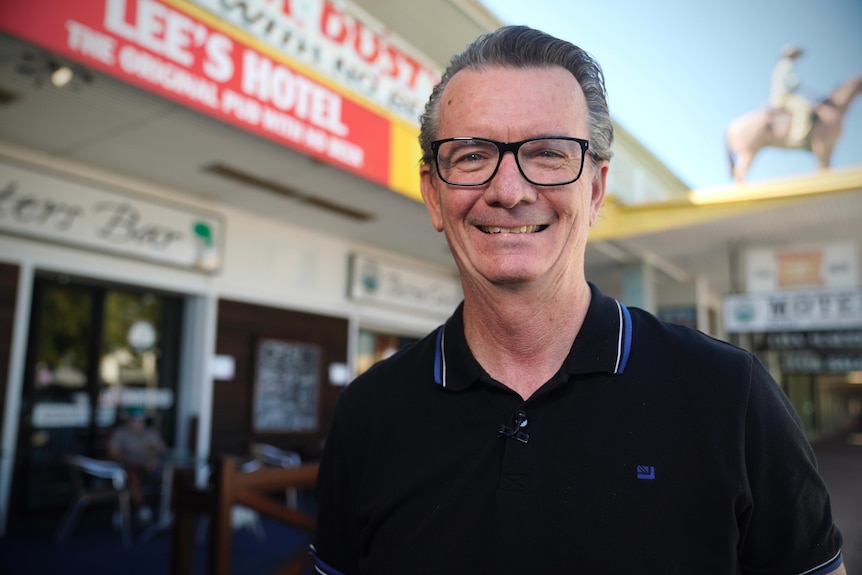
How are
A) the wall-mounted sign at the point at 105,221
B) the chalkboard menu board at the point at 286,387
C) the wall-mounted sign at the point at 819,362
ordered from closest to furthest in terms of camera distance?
1. the wall-mounted sign at the point at 105,221
2. the wall-mounted sign at the point at 819,362
3. the chalkboard menu board at the point at 286,387

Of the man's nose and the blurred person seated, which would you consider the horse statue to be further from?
the man's nose

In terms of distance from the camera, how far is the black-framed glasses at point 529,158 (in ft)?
3.60

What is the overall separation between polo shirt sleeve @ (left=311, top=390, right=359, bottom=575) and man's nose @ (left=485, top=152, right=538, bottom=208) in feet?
1.67

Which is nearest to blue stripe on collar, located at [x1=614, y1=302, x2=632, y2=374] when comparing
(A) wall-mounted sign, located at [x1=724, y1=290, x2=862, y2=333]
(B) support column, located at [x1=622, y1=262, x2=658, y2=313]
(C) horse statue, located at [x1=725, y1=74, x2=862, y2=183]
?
(C) horse statue, located at [x1=725, y1=74, x2=862, y2=183]

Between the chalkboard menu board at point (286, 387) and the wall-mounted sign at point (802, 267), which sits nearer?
the chalkboard menu board at point (286, 387)

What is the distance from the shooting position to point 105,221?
273 inches

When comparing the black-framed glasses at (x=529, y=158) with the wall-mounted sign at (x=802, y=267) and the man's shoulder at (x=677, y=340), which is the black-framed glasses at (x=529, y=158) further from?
the wall-mounted sign at (x=802, y=267)

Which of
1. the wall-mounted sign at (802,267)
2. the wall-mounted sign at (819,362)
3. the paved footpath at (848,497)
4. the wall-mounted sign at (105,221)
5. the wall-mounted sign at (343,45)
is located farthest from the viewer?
the wall-mounted sign at (802,267)

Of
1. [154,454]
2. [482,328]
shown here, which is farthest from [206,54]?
[482,328]

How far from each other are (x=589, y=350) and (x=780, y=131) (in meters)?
9.09

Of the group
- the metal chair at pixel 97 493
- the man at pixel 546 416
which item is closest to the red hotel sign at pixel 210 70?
the metal chair at pixel 97 493

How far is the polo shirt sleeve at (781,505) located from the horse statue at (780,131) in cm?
776

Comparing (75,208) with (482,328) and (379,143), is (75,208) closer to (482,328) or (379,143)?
(379,143)

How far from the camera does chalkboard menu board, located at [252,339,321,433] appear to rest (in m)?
8.77
